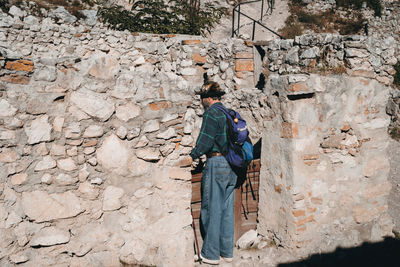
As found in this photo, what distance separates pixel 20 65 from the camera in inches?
85.6

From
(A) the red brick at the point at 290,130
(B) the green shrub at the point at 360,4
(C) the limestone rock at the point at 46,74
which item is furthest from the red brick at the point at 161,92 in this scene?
(B) the green shrub at the point at 360,4

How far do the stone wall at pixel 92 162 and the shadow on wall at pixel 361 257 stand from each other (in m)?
1.40

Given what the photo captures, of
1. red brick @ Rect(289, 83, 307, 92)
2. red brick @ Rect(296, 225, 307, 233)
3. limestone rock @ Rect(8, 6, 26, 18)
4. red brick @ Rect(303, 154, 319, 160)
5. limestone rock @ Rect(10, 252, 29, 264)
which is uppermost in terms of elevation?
limestone rock @ Rect(8, 6, 26, 18)

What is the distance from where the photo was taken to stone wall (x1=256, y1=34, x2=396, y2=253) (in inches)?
119

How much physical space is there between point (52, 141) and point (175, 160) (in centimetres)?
104

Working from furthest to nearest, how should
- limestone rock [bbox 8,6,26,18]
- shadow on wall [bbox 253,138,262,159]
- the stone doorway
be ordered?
1. limestone rock [bbox 8,6,26,18]
2. shadow on wall [bbox 253,138,262,159]
3. the stone doorway

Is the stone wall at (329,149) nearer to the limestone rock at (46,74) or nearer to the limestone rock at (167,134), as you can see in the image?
the limestone rock at (167,134)

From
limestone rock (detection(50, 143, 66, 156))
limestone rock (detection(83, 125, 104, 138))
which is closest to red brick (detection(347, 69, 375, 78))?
limestone rock (detection(83, 125, 104, 138))

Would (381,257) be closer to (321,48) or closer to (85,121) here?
(321,48)

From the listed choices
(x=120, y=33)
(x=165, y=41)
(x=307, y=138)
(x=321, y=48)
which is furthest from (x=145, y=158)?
(x=120, y=33)

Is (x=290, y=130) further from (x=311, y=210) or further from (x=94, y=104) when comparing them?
(x=94, y=104)

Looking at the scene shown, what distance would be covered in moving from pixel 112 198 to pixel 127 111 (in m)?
0.76

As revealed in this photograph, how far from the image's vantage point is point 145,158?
254 centimetres

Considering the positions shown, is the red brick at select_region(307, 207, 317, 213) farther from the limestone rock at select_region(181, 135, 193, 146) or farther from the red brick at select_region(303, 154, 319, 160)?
the limestone rock at select_region(181, 135, 193, 146)
